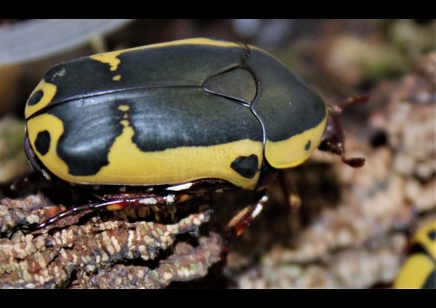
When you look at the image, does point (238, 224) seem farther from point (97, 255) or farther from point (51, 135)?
point (51, 135)

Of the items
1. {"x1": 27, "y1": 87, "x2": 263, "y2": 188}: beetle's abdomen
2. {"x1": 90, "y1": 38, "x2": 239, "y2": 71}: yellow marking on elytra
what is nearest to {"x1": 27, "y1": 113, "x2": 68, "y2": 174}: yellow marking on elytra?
{"x1": 27, "y1": 87, "x2": 263, "y2": 188}: beetle's abdomen

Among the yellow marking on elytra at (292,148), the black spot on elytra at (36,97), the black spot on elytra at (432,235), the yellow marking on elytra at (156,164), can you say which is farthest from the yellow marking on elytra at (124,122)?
the black spot on elytra at (432,235)

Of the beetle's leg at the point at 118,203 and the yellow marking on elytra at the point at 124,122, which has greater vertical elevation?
the yellow marking on elytra at the point at 124,122

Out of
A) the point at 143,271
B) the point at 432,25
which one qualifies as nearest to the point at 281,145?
the point at 143,271

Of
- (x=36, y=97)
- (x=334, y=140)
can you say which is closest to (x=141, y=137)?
(x=36, y=97)

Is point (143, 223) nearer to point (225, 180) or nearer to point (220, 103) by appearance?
point (225, 180)

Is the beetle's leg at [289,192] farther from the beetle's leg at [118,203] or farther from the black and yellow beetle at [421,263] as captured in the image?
the black and yellow beetle at [421,263]
